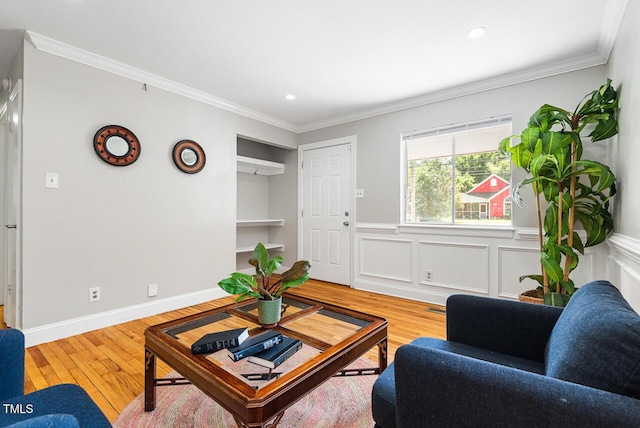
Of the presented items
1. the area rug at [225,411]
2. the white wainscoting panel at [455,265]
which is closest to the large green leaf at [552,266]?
the white wainscoting panel at [455,265]

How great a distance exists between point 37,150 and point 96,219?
2.18 feet

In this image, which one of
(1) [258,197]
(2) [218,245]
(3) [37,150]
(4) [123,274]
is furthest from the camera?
(1) [258,197]

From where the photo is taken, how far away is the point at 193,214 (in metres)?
3.36

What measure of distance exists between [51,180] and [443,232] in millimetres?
3685

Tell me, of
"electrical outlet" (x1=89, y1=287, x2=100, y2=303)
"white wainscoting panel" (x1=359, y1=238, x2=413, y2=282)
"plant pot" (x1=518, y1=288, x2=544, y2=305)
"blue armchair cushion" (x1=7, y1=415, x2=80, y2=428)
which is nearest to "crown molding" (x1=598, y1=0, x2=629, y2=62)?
"plant pot" (x1=518, y1=288, x2=544, y2=305)

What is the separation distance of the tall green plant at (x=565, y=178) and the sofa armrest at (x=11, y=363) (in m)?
2.91

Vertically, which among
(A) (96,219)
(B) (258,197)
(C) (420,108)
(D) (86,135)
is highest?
(C) (420,108)

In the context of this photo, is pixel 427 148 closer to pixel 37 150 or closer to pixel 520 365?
pixel 520 365

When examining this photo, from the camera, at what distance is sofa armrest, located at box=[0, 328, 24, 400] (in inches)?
38.2

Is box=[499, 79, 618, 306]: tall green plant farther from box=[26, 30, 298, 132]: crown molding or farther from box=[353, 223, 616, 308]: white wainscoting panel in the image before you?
box=[26, 30, 298, 132]: crown molding

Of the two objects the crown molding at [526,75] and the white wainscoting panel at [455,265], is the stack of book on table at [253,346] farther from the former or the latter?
the crown molding at [526,75]

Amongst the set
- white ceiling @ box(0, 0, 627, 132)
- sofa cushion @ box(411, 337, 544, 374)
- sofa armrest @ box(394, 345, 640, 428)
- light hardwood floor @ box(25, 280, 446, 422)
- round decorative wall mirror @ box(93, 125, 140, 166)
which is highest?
white ceiling @ box(0, 0, 627, 132)

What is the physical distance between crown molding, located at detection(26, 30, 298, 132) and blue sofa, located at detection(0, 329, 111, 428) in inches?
94.9

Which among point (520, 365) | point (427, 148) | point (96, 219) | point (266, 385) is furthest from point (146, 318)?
point (427, 148)
